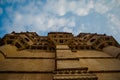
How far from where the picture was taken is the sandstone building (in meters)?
13.2

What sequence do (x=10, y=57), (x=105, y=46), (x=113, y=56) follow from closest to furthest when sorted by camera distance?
(x=10, y=57)
(x=113, y=56)
(x=105, y=46)

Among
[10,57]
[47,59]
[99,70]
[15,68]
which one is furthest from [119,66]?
[10,57]

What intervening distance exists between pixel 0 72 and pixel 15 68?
53.6 inches

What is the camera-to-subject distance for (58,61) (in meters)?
15.6

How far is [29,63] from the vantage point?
58.1 feet

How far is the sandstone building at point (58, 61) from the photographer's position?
13.2 m

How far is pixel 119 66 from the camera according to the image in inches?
695

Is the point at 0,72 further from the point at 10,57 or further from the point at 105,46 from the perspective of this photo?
the point at 105,46

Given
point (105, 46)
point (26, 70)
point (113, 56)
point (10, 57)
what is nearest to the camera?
point (26, 70)

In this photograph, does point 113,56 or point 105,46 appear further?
point 105,46

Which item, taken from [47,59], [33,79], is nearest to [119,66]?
[47,59]

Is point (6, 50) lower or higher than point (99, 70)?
higher

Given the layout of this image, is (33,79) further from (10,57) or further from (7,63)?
(10,57)

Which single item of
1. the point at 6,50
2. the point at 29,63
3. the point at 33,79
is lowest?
the point at 33,79
